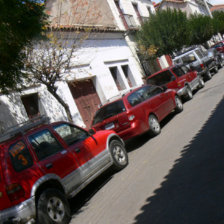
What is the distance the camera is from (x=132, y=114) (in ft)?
28.8

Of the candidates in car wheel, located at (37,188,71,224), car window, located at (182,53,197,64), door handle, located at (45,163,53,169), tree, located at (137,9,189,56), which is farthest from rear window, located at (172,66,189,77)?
car wheel, located at (37,188,71,224)

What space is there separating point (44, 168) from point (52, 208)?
0.65 m

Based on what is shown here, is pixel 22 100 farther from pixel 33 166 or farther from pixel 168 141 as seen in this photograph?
pixel 33 166

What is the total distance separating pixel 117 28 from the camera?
2155 cm

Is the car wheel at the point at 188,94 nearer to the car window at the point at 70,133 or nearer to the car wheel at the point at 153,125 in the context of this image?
the car wheel at the point at 153,125

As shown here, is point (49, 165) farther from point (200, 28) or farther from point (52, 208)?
point (200, 28)

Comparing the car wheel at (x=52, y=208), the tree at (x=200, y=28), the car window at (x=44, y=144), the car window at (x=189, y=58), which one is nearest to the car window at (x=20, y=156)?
the car window at (x=44, y=144)

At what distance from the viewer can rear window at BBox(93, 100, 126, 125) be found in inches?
354

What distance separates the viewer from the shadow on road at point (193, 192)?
3.84m

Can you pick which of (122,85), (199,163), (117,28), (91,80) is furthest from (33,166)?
(117,28)

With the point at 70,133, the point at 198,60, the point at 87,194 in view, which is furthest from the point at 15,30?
the point at 198,60

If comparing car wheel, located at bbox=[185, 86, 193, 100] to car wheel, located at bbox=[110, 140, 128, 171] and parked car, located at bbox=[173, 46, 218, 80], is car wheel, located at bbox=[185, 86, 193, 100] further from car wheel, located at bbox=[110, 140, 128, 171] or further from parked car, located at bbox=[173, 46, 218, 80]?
car wheel, located at bbox=[110, 140, 128, 171]

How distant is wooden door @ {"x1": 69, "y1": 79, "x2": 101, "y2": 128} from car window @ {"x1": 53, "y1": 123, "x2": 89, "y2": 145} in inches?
358

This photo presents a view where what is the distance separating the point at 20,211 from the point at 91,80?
1348 cm
